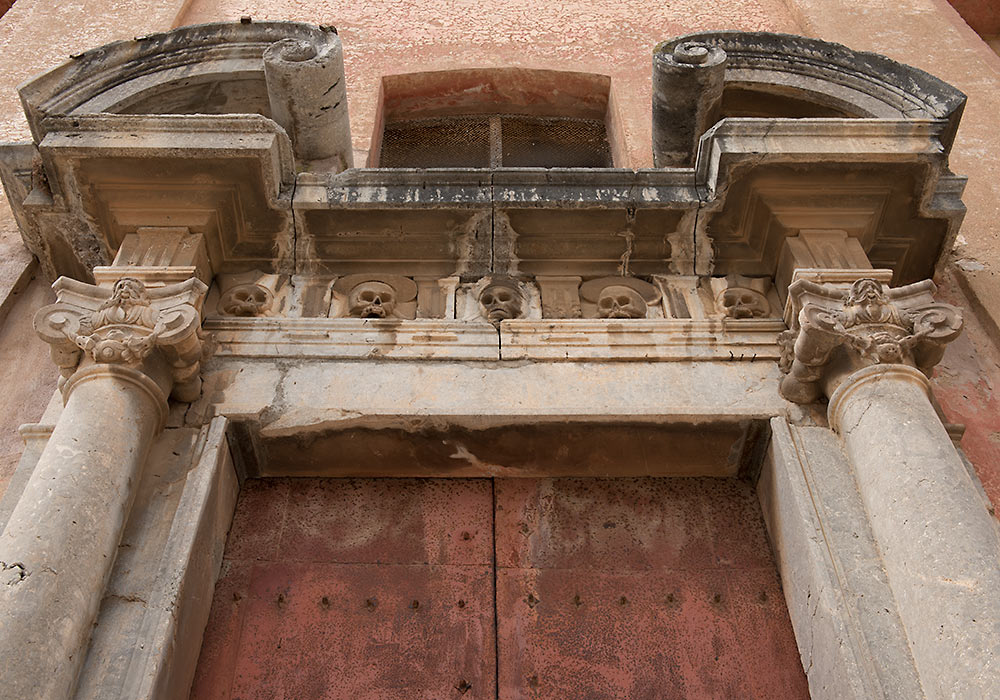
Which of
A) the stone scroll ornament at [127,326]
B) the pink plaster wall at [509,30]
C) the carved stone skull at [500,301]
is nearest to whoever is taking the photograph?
the stone scroll ornament at [127,326]

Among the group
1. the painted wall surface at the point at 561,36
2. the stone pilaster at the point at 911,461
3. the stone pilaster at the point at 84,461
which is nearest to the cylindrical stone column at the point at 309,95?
the painted wall surface at the point at 561,36

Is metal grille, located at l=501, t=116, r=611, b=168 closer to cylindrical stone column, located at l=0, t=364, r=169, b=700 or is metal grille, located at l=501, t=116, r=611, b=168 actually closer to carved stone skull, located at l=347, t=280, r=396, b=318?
carved stone skull, located at l=347, t=280, r=396, b=318

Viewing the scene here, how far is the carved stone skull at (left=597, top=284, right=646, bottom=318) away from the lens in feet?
14.4

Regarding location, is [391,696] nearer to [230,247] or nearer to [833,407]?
[833,407]

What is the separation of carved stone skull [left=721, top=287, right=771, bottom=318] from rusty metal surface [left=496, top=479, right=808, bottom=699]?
0.76 m

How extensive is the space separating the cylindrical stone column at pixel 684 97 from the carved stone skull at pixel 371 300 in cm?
164

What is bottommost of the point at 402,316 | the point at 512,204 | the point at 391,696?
the point at 391,696

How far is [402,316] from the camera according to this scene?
4.39m

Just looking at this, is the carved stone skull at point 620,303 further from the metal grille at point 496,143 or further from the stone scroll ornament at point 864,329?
the metal grille at point 496,143

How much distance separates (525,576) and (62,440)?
1.67 metres

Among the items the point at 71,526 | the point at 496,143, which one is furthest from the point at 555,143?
the point at 71,526

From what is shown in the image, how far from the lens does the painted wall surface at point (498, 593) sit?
3.42 meters

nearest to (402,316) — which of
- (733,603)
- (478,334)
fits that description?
(478,334)

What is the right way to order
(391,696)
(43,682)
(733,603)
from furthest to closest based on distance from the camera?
1. (733,603)
2. (391,696)
3. (43,682)
